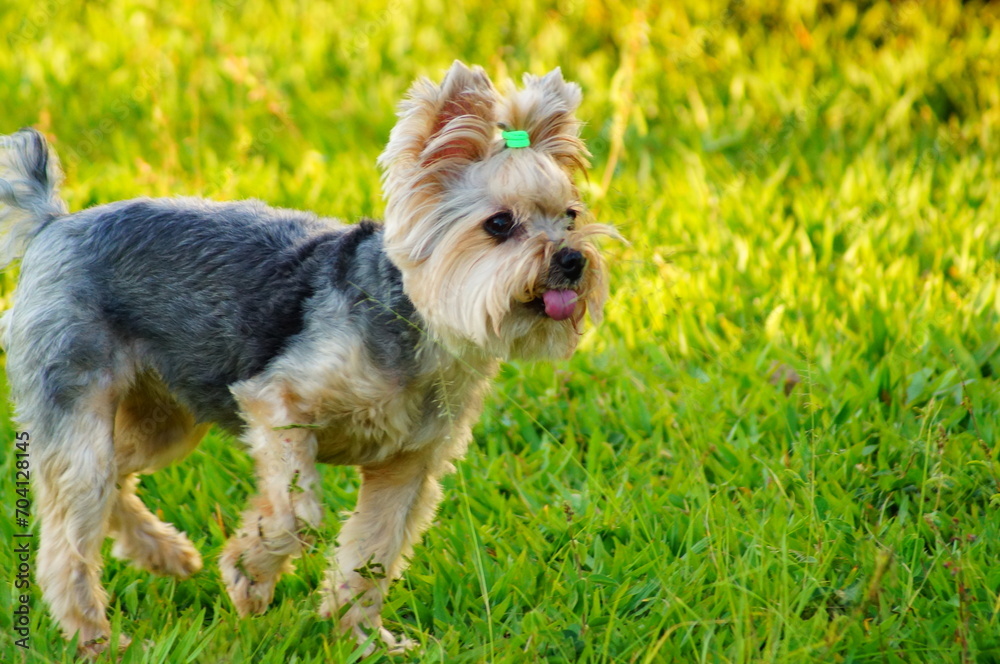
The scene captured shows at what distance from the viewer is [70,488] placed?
13.1 feet

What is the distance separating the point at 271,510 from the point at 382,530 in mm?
546

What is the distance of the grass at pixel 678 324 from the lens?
392cm

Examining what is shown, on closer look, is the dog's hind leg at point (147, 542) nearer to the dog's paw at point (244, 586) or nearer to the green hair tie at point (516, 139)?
the dog's paw at point (244, 586)

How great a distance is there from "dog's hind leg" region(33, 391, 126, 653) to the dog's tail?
805 millimetres

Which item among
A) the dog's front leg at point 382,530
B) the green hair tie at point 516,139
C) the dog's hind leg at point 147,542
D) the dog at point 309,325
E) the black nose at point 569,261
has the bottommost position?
the dog's hind leg at point 147,542

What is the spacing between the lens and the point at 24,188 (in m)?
4.32

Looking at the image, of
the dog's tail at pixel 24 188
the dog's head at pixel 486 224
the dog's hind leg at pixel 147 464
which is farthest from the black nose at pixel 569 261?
the dog's tail at pixel 24 188

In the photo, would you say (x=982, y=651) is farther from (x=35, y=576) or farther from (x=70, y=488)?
(x=35, y=576)

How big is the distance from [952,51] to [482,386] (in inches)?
277

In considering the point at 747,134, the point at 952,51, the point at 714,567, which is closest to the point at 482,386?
the point at 714,567

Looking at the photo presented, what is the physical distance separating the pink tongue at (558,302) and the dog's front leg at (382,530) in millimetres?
817

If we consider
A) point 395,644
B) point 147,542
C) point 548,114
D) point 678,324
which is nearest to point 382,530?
point 395,644

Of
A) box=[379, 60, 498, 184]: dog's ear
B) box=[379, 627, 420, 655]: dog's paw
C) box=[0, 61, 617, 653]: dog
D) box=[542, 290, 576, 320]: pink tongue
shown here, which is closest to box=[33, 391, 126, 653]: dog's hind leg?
box=[0, 61, 617, 653]: dog

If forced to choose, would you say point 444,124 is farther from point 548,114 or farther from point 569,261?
point 569,261
